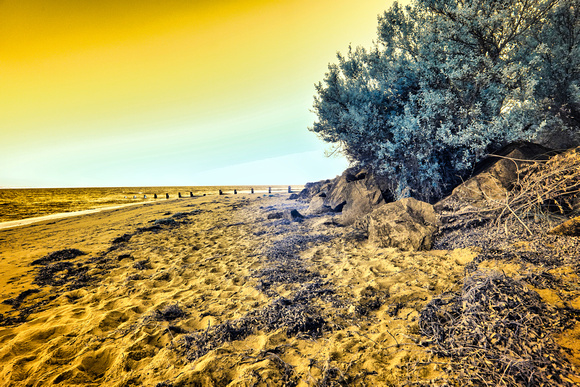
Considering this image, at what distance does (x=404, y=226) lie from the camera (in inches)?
271

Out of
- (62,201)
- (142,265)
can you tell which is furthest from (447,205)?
(62,201)

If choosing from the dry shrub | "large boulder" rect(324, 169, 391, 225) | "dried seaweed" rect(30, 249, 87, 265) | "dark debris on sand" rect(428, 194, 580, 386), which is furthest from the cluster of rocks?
"dried seaweed" rect(30, 249, 87, 265)

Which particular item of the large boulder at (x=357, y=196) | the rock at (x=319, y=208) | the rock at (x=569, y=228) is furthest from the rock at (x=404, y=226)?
the rock at (x=319, y=208)

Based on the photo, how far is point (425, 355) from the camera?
8.80 ft

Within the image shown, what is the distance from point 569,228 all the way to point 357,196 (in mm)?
7094

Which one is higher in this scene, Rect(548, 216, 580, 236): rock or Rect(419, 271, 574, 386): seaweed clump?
Rect(548, 216, 580, 236): rock

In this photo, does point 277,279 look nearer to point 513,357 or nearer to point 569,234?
point 513,357

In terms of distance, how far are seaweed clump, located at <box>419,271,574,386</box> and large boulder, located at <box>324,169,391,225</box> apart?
22.9ft

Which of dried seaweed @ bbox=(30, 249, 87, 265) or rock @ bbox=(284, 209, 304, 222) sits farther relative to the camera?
rock @ bbox=(284, 209, 304, 222)

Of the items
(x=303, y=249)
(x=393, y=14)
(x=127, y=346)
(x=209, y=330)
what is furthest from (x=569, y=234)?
(x=393, y=14)

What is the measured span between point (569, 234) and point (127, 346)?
8.58 meters

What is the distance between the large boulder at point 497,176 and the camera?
22.7 feet

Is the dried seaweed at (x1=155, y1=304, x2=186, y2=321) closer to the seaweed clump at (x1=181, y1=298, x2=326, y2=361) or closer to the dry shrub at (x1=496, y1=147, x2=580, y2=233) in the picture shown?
the seaweed clump at (x1=181, y1=298, x2=326, y2=361)

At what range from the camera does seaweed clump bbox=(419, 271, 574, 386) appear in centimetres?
217
